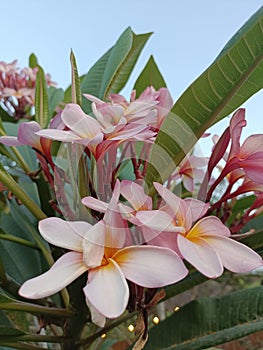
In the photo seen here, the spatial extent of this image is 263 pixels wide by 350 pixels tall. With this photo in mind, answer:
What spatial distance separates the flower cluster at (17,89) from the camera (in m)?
1.28

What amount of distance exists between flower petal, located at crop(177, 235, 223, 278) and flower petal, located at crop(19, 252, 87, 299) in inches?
2.7

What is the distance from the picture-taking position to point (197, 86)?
0.42 meters

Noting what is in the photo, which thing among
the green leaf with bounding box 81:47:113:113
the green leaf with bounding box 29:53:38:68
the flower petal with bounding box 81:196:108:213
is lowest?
the green leaf with bounding box 29:53:38:68

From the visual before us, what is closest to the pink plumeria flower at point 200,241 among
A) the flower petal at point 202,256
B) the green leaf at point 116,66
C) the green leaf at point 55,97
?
the flower petal at point 202,256

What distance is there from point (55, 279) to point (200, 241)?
0.36 feet

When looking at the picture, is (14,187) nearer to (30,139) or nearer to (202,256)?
(30,139)

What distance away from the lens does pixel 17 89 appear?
1.35 m

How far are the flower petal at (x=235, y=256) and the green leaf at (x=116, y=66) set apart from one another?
0.30m

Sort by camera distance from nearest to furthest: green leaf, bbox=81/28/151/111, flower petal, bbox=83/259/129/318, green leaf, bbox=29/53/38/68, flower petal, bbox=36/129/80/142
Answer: flower petal, bbox=83/259/129/318 < flower petal, bbox=36/129/80/142 < green leaf, bbox=81/28/151/111 < green leaf, bbox=29/53/38/68

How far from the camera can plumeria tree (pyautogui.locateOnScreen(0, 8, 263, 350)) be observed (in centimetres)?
31

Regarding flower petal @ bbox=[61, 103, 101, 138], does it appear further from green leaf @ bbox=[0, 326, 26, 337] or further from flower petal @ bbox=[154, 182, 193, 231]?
green leaf @ bbox=[0, 326, 26, 337]

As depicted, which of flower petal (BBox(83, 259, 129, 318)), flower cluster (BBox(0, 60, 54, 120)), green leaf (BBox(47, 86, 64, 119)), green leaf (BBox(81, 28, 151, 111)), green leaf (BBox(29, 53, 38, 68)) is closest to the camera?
flower petal (BBox(83, 259, 129, 318))

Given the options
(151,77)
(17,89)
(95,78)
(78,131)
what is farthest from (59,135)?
(17,89)

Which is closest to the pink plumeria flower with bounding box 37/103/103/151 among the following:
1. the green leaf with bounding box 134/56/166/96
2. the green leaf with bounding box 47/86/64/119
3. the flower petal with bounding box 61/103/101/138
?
the flower petal with bounding box 61/103/101/138
